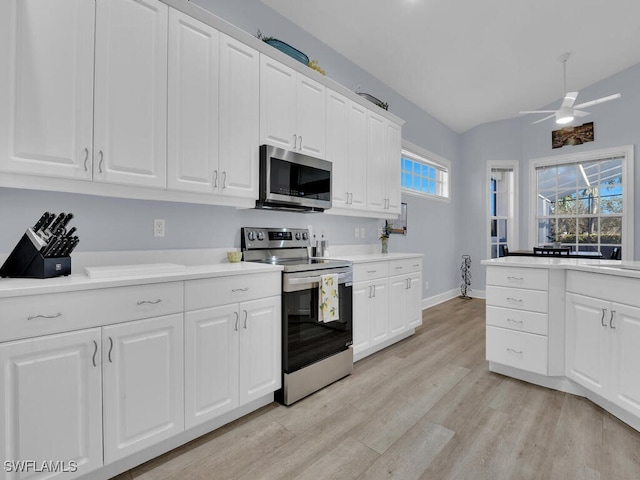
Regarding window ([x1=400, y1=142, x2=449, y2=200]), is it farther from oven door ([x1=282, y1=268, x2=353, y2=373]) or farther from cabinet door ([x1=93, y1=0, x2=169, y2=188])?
cabinet door ([x1=93, y1=0, x2=169, y2=188])

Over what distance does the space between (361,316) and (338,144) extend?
66.3 inches

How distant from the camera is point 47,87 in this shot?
1.51 metres

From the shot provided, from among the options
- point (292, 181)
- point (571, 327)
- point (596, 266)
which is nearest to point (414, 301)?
point (571, 327)

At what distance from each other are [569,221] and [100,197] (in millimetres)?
6910

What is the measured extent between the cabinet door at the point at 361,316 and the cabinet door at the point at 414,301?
0.78 metres

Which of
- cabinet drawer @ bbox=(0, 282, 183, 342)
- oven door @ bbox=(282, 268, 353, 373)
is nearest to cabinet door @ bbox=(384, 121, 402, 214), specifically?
oven door @ bbox=(282, 268, 353, 373)

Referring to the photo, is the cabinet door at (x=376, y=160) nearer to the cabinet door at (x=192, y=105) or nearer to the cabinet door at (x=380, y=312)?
the cabinet door at (x=380, y=312)

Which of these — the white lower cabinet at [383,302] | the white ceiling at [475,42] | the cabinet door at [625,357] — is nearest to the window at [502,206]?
the white ceiling at [475,42]

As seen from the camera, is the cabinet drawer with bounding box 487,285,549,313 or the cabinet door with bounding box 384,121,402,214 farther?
the cabinet door with bounding box 384,121,402,214

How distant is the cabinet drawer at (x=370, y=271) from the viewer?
2.88 meters

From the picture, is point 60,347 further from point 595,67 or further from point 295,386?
point 595,67

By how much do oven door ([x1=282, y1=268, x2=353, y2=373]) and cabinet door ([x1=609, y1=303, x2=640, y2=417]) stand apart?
1788 millimetres

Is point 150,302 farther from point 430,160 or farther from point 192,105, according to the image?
point 430,160

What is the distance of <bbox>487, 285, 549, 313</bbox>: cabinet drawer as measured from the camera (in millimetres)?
2445
